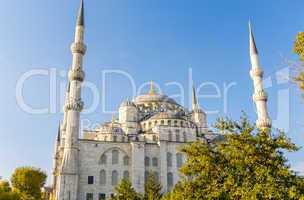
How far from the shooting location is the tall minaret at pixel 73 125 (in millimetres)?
26422

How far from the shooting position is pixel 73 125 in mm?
28078

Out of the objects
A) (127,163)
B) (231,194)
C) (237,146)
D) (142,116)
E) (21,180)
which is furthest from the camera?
(142,116)

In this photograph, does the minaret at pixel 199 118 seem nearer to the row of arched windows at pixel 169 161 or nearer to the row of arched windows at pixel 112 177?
the row of arched windows at pixel 169 161

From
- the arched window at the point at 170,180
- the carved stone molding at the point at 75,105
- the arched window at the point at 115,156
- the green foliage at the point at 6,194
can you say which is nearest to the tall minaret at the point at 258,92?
the arched window at the point at 170,180

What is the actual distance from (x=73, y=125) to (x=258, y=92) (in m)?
18.5

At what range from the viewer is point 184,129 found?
34.6m

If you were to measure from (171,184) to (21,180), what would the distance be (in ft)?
51.5

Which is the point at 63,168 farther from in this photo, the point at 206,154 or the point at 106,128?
the point at 206,154

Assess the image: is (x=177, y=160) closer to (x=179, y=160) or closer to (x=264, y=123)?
(x=179, y=160)

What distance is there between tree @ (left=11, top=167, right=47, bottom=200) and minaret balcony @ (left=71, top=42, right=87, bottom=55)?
1404 centimetres

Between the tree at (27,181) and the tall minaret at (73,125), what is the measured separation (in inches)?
367

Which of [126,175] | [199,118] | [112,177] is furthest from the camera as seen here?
[199,118]

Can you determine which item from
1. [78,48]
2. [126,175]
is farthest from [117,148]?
[78,48]


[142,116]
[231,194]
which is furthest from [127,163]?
[231,194]
